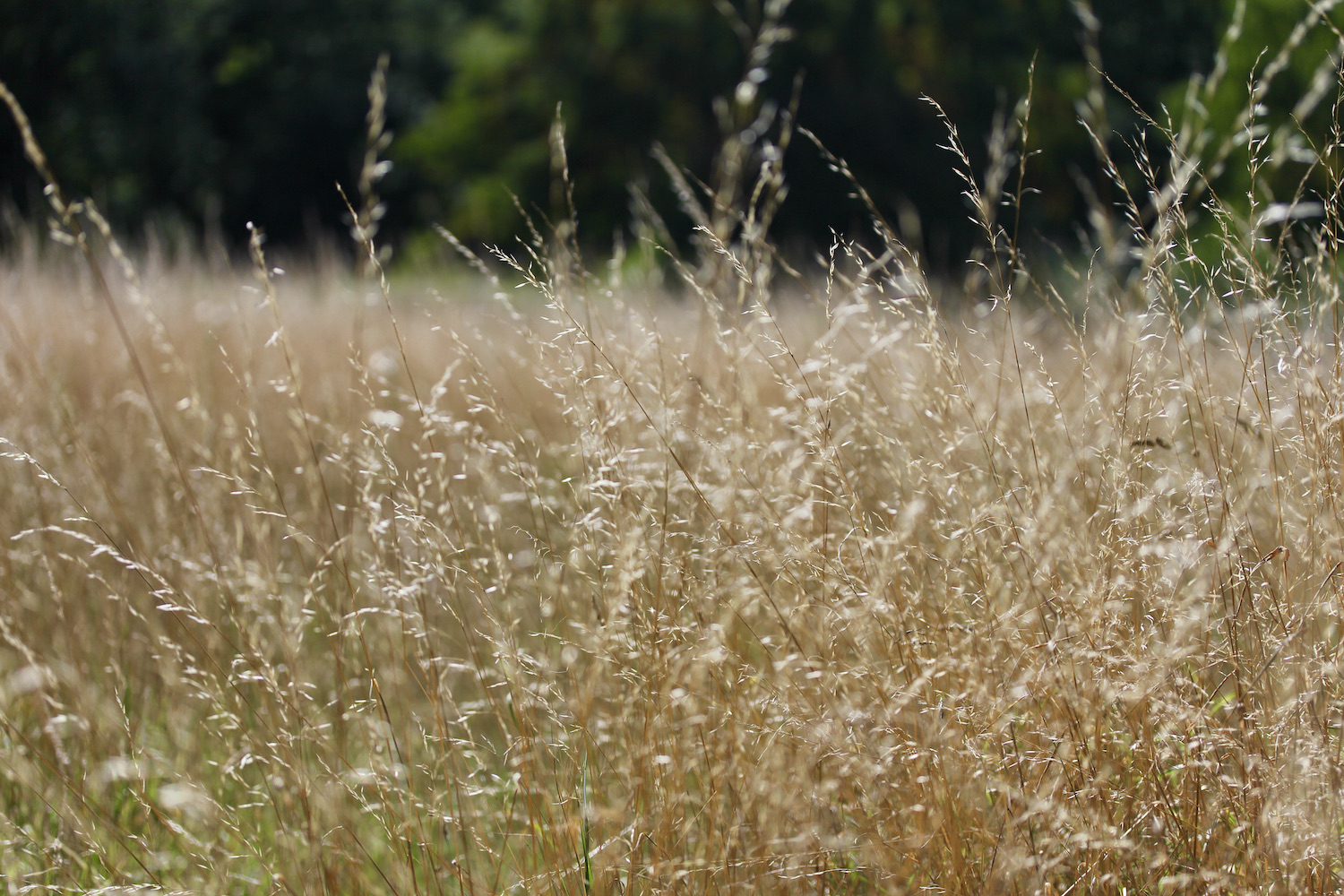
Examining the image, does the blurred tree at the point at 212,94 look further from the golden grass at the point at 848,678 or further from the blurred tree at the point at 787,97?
the golden grass at the point at 848,678

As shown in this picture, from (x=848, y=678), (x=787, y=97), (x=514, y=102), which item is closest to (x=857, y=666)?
(x=848, y=678)

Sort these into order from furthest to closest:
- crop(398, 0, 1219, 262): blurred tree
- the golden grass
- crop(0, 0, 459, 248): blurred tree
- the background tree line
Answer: crop(0, 0, 459, 248): blurred tree < the background tree line < crop(398, 0, 1219, 262): blurred tree < the golden grass

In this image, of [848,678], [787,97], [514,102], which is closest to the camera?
[848,678]

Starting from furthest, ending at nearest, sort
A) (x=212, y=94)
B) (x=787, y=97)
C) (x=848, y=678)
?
(x=212, y=94)
(x=787, y=97)
(x=848, y=678)

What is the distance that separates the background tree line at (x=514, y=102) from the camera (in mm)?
14828

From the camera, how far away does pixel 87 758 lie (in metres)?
1.52

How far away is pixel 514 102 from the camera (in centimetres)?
1731

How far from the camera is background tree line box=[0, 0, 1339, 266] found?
14828mm

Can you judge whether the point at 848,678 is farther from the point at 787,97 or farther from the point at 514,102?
the point at 514,102

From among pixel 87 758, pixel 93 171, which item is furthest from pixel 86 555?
pixel 93 171

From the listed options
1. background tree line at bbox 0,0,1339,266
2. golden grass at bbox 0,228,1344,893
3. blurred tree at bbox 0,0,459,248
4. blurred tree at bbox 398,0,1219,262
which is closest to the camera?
golden grass at bbox 0,228,1344,893

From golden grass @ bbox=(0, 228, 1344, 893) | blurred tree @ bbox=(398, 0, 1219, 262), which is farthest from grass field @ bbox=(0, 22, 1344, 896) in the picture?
blurred tree @ bbox=(398, 0, 1219, 262)

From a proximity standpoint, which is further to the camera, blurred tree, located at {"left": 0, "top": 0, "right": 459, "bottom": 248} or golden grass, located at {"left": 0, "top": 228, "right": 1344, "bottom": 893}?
blurred tree, located at {"left": 0, "top": 0, "right": 459, "bottom": 248}

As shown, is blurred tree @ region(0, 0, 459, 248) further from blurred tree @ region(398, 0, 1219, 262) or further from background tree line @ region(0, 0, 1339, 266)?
blurred tree @ region(398, 0, 1219, 262)
